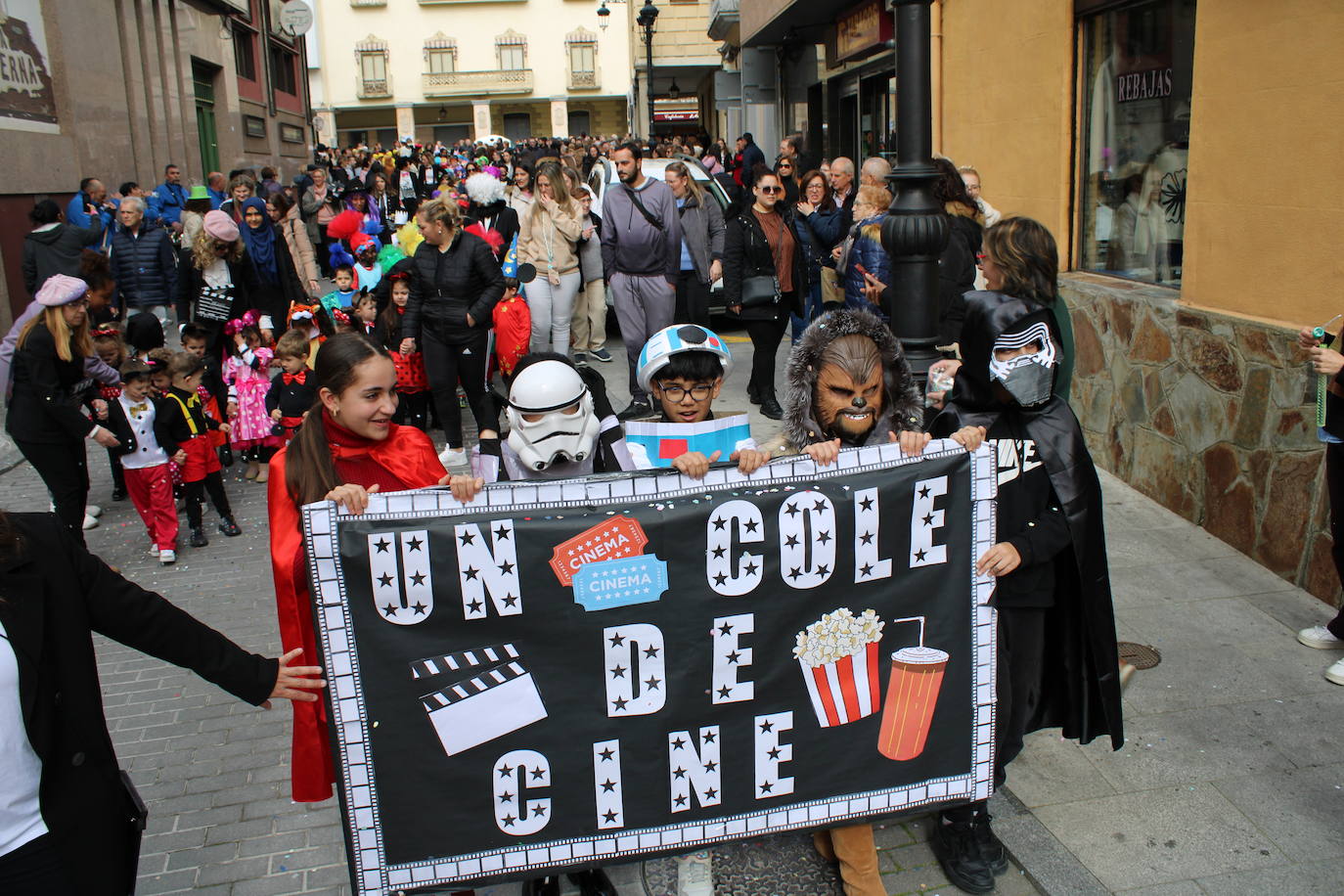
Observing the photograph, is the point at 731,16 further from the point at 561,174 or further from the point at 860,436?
the point at 860,436

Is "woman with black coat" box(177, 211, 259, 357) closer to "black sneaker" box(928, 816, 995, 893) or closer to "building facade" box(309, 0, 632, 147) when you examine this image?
"black sneaker" box(928, 816, 995, 893)

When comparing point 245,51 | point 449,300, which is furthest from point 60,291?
point 245,51

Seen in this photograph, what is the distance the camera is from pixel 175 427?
7414 mm

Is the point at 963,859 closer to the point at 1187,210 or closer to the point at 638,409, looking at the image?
the point at 1187,210

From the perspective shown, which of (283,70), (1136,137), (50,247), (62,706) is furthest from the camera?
(283,70)

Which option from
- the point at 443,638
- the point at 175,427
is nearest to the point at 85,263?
the point at 175,427

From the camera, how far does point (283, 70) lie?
3591 cm

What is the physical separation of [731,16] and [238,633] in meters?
22.3

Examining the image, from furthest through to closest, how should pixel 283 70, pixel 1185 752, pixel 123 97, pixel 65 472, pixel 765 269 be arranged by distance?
pixel 283 70, pixel 123 97, pixel 765 269, pixel 65 472, pixel 1185 752

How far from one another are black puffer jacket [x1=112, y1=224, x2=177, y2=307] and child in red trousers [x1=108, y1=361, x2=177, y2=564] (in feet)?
18.0

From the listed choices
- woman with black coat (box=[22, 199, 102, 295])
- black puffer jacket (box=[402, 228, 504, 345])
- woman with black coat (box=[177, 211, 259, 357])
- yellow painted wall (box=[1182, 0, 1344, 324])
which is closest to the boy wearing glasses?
yellow painted wall (box=[1182, 0, 1344, 324])

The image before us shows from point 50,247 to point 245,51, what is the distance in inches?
845

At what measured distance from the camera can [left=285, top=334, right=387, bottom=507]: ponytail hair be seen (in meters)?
3.29

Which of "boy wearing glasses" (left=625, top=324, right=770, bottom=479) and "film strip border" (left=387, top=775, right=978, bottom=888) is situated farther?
"boy wearing glasses" (left=625, top=324, right=770, bottom=479)
